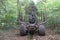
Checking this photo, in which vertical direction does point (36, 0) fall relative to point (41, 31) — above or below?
above

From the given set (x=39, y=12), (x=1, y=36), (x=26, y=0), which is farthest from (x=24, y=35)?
(x=26, y=0)

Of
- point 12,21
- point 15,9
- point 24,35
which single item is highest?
point 15,9

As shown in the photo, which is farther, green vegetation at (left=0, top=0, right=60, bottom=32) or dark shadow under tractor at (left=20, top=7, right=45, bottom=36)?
green vegetation at (left=0, top=0, right=60, bottom=32)

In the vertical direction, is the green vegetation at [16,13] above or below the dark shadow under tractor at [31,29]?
above

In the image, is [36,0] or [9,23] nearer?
[9,23]

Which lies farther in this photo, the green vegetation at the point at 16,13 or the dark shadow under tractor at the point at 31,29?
the green vegetation at the point at 16,13

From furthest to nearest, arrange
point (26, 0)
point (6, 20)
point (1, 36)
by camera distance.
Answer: point (26, 0) < point (6, 20) < point (1, 36)

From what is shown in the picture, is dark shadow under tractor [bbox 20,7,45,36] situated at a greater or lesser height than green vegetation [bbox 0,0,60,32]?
lesser

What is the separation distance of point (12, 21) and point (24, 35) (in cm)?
197

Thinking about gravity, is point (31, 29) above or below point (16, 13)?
below

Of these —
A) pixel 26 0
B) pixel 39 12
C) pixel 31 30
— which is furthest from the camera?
pixel 26 0

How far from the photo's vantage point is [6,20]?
1082 cm

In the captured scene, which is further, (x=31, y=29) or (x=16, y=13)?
(x=16, y=13)

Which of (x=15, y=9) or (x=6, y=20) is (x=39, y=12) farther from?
(x=6, y=20)
